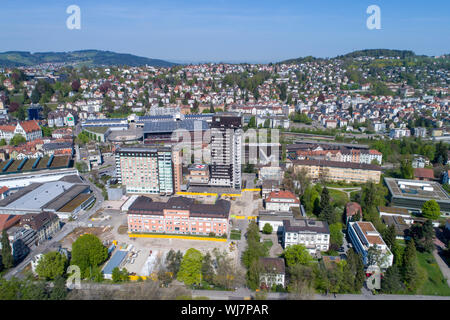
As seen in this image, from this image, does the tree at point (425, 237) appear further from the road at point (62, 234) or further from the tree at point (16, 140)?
the tree at point (16, 140)

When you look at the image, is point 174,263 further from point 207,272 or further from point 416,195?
point 416,195

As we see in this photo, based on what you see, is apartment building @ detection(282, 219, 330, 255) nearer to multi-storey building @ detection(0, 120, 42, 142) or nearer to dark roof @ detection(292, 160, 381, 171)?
dark roof @ detection(292, 160, 381, 171)

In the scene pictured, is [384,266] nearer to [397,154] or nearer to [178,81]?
[397,154]

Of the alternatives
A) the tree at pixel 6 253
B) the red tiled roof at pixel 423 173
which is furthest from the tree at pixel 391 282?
the tree at pixel 6 253

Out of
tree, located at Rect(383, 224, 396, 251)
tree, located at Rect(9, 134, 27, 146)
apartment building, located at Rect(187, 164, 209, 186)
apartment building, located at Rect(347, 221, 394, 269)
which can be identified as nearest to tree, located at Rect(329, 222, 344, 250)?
apartment building, located at Rect(347, 221, 394, 269)

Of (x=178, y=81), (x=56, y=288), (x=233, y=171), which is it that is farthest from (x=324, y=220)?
(x=178, y=81)

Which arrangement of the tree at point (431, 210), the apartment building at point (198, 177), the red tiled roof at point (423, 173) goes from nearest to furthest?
the tree at point (431, 210), the apartment building at point (198, 177), the red tiled roof at point (423, 173)
